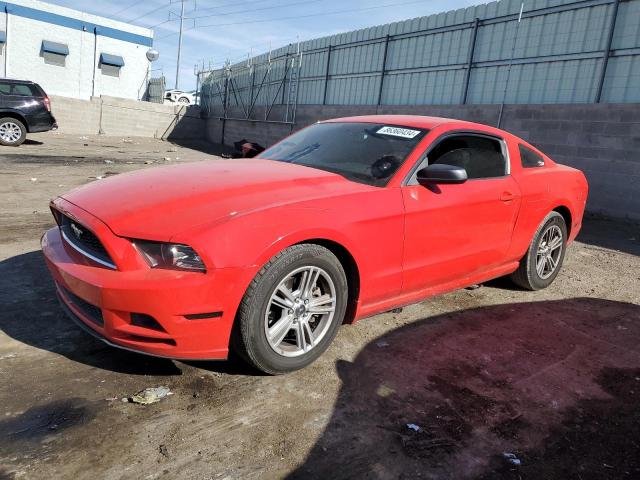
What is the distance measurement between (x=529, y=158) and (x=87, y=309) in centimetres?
376

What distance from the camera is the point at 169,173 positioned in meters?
3.37

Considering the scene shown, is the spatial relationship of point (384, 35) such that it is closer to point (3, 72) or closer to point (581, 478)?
point (581, 478)

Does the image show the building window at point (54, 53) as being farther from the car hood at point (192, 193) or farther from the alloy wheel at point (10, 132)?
the car hood at point (192, 193)

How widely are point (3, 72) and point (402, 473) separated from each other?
1376 inches

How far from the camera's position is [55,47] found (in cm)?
3086

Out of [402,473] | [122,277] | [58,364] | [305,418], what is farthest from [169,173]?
[402,473]

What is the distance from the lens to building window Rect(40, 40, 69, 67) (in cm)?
3062

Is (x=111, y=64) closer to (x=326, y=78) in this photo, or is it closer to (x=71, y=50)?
(x=71, y=50)

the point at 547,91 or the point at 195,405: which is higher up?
the point at 547,91

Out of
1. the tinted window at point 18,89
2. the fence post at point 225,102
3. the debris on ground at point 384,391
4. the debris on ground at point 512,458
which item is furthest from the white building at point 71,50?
the debris on ground at point 512,458

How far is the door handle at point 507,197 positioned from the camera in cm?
395

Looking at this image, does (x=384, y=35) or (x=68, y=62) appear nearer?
(x=384, y=35)

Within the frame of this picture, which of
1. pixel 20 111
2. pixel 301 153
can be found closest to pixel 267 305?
pixel 301 153

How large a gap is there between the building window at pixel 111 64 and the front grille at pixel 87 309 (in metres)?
34.8
